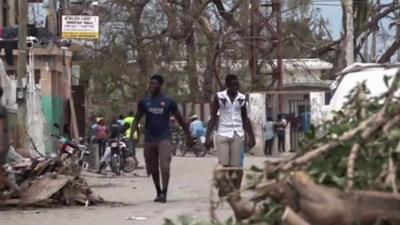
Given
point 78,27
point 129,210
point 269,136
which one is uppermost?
point 78,27

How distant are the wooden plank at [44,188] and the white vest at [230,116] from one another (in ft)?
6.74

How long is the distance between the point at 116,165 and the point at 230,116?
35.5 feet

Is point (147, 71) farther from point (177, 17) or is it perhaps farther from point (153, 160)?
point (153, 160)

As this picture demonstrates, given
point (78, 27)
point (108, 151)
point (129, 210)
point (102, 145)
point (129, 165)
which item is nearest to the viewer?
point (129, 210)

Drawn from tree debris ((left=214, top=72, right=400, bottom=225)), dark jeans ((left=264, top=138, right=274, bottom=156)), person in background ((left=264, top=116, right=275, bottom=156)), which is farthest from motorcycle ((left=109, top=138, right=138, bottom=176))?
tree debris ((left=214, top=72, right=400, bottom=225))

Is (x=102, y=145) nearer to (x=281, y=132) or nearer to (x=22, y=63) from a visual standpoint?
(x=22, y=63)

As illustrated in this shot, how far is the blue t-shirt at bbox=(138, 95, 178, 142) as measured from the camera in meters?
13.4

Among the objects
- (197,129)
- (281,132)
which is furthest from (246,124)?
(281,132)

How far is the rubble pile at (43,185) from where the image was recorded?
12.7 m

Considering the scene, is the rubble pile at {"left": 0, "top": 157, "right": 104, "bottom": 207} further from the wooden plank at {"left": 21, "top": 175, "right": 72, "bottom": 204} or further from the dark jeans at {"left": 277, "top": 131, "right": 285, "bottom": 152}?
the dark jeans at {"left": 277, "top": 131, "right": 285, "bottom": 152}

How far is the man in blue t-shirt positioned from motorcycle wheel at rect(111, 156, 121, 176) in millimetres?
9757

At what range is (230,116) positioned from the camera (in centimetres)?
1282

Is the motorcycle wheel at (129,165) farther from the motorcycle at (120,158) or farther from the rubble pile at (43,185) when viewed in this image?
the rubble pile at (43,185)

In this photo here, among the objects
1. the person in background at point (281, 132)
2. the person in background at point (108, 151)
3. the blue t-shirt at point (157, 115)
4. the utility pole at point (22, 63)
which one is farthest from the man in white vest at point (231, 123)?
the person in background at point (281, 132)
